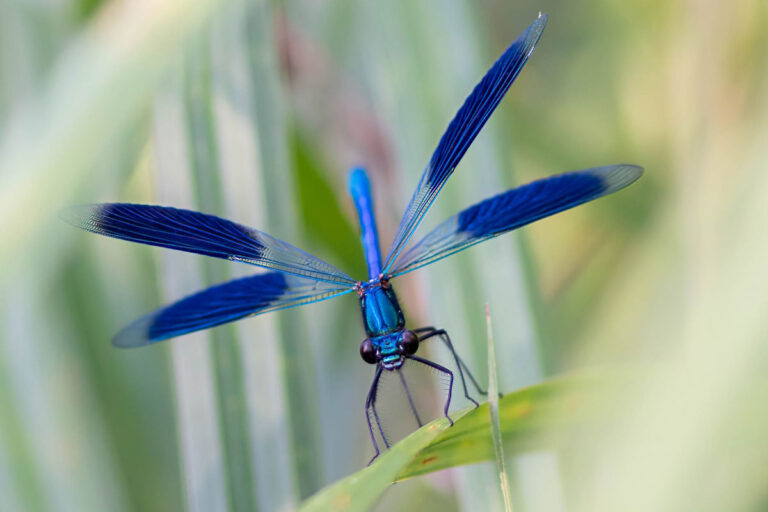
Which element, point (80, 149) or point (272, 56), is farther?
point (272, 56)

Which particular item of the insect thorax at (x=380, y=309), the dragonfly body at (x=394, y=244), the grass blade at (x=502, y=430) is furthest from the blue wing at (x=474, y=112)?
the grass blade at (x=502, y=430)

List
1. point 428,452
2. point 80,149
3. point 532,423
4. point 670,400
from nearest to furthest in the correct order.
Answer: point 670,400
point 428,452
point 532,423
point 80,149

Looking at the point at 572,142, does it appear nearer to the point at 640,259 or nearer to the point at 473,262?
the point at 640,259

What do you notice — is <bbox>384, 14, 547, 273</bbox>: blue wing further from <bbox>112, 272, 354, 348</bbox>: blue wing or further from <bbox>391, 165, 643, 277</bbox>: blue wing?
<bbox>112, 272, 354, 348</bbox>: blue wing

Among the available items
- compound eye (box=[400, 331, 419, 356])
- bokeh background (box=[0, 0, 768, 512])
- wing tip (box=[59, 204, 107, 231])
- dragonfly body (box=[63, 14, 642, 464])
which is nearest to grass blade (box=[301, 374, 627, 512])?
bokeh background (box=[0, 0, 768, 512])

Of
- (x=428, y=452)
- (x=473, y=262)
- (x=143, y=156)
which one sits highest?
(x=143, y=156)

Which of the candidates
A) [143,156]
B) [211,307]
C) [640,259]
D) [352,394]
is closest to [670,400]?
[211,307]

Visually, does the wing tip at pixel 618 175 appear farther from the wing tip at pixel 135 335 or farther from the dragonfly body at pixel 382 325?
the wing tip at pixel 135 335

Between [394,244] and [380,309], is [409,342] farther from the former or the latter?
[394,244]
